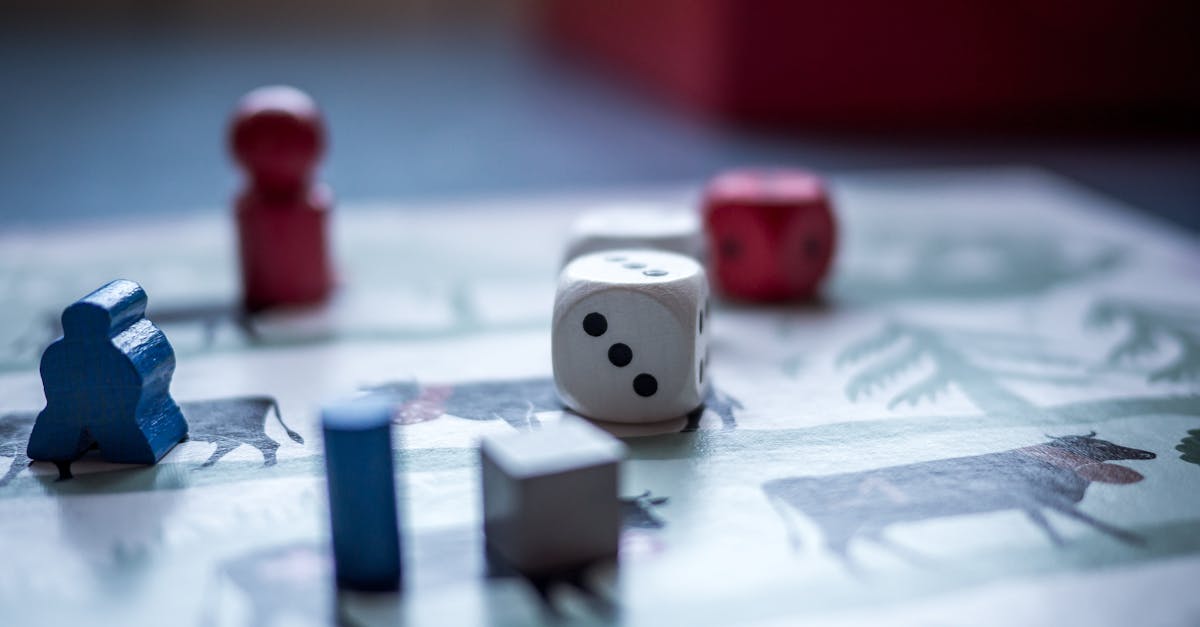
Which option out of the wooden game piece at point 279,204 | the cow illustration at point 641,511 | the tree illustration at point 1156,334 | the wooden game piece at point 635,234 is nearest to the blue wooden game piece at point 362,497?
the cow illustration at point 641,511

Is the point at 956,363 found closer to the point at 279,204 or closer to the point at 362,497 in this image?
the point at 362,497

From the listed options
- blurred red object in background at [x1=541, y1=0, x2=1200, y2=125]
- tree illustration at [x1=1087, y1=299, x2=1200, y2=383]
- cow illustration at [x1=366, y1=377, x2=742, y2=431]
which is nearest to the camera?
cow illustration at [x1=366, y1=377, x2=742, y2=431]

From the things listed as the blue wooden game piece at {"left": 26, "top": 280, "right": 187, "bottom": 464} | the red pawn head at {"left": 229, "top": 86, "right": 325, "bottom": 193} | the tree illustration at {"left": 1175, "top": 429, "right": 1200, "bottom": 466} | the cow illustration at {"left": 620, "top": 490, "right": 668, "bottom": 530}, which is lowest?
the cow illustration at {"left": 620, "top": 490, "right": 668, "bottom": 530}

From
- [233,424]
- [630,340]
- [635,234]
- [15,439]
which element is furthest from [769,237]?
[15,439]

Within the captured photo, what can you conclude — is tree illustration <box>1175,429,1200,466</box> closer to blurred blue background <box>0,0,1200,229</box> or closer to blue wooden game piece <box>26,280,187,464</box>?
blue wooden game piece <box>26,280,187,464</box>

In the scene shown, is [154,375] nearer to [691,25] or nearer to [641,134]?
[641,134]

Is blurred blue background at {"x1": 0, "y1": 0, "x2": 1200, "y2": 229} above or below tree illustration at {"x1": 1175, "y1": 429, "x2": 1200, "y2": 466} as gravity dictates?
above

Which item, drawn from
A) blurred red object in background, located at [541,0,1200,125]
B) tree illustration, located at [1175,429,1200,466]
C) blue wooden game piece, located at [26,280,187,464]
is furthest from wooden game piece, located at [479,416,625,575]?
blurred red object in background, located at [541,0,1200,125]

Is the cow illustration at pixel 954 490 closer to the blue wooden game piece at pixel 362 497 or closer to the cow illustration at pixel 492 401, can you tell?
the cow illustration at pixel 492 401
